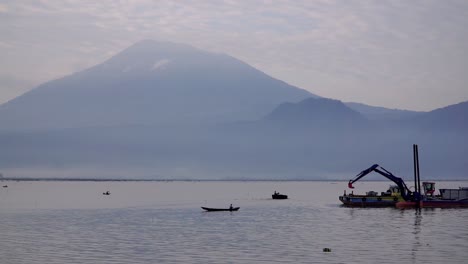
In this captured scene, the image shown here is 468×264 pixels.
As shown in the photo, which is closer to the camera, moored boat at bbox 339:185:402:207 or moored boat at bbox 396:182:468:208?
moored boat at bbox 396:182:468:208

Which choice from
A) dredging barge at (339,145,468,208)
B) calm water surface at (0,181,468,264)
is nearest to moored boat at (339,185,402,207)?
dredging barge at (339,145,468,208)

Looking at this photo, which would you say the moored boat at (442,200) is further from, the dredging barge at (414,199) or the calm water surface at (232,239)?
the calm water surface at (232,239)

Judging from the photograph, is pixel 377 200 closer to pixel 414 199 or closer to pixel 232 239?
pixel 414 199

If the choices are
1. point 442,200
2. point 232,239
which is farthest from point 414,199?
point 232,239

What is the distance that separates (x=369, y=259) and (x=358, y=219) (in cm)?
5067

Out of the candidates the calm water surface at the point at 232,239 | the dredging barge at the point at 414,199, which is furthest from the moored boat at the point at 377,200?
the calm water surface at the point at 232,239

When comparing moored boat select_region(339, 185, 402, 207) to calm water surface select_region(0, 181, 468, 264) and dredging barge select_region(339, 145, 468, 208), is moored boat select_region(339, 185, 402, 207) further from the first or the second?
calm water surface select_region(0, 181, 468, 264)

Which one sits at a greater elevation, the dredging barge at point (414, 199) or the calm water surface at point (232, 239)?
the dredging barge at point (414, 199)

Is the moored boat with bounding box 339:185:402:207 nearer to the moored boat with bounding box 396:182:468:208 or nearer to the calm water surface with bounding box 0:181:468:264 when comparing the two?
the moored boat with bounding box 396:182:468:208

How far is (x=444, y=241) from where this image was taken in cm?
7569

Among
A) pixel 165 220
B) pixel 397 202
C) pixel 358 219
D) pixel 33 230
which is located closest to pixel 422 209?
pixel 397 202

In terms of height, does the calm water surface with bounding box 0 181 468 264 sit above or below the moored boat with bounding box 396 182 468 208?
below

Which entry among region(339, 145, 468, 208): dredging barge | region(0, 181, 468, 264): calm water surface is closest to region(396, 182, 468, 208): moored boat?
region(339, 145, 468, 208): dredging barge

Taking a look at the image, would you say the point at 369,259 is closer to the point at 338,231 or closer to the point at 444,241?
the point at 444,241
